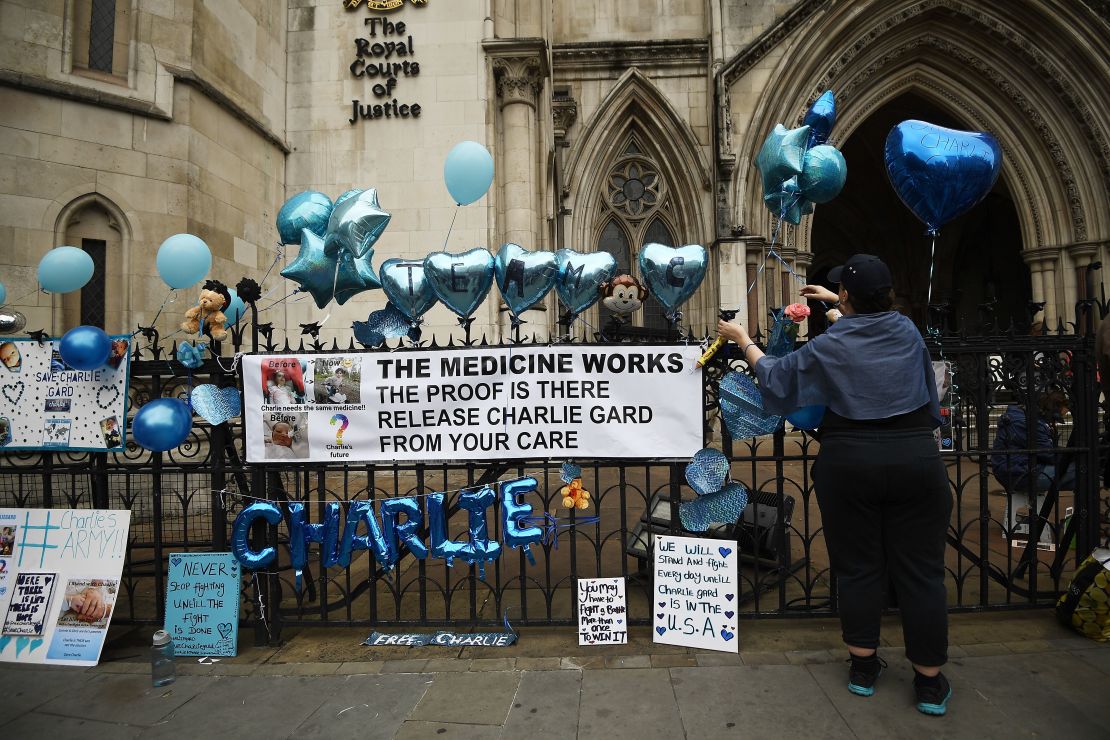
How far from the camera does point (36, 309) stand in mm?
6445

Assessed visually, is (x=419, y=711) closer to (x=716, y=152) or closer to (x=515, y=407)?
(x=515, y=407)

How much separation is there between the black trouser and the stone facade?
10.8 feet

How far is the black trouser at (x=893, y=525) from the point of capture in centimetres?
274

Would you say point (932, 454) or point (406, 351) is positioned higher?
point (406, 351)

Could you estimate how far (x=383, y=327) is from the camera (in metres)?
3.96

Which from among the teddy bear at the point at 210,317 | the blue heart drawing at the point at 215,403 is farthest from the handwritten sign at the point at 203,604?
the teddy bear at the point at 210,317

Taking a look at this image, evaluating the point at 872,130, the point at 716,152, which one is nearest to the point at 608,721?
the point at 716,152

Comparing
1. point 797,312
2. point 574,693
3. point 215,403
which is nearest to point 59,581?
point 215,403

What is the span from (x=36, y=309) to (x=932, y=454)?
8.53m

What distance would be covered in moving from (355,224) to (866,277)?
2.96m

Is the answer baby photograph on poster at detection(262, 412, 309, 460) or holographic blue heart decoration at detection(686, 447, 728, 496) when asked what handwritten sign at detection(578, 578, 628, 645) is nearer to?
holographic blue heart decoration at detection(686, 447, 728, 496)

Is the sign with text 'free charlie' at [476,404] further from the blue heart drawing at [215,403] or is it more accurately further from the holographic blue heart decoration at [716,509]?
the holographic blue heart decoration at [716,509]

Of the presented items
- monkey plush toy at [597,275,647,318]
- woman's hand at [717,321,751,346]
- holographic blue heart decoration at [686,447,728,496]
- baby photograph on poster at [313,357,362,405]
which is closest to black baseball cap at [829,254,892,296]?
woman's hand at [717,321,751,346]

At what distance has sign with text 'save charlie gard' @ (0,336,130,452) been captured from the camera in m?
3.88
